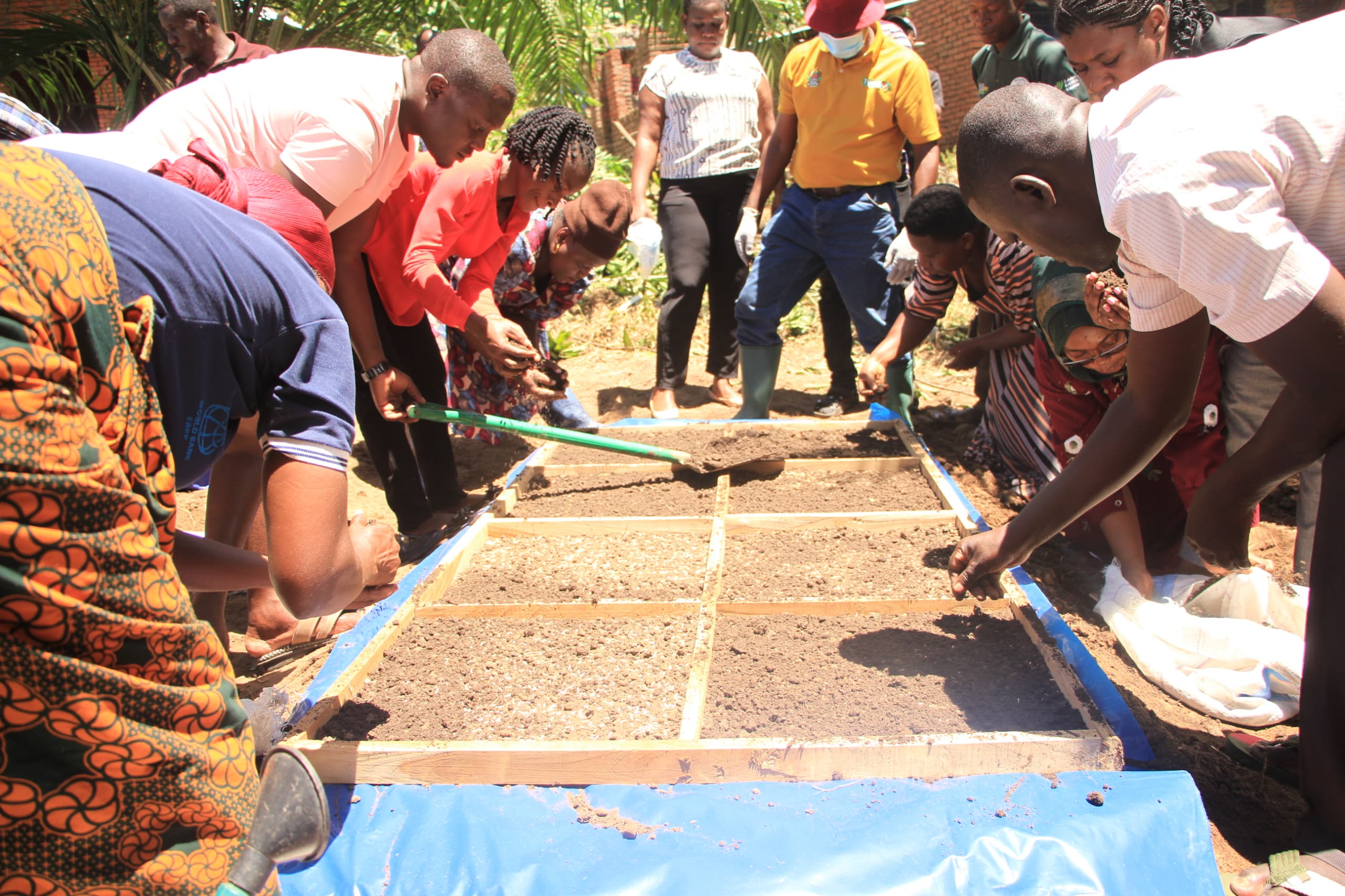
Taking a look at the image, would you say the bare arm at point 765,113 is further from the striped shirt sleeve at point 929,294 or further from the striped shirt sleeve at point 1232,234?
the striped shirt sleeve at point 1232,234

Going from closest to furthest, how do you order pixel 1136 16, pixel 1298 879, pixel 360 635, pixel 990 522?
pixel 1298 879 < pixel 360 635 < pixel 1136 16 < pixel 990 522

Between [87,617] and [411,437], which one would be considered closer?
[87,617]

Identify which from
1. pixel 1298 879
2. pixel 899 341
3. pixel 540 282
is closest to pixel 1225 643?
pixel 1298 879

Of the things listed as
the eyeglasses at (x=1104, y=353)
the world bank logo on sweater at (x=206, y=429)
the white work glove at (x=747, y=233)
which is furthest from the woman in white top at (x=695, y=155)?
the world bank logo on sweater at (x=206, y=429)

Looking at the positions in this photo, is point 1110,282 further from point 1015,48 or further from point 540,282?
point 540,282

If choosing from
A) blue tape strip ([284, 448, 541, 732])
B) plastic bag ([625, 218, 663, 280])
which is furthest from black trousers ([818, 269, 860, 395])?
blue tape strip ([284, 448, 541, 732])

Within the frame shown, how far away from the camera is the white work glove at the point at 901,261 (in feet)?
12.2

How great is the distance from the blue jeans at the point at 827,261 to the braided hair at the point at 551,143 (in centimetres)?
130

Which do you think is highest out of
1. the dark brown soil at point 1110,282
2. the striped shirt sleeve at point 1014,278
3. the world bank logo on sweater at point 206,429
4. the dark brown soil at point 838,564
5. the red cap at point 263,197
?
the red cap at point 263,197

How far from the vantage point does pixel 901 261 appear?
3754 millimetres

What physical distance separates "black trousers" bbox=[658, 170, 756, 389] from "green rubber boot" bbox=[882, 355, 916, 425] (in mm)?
925

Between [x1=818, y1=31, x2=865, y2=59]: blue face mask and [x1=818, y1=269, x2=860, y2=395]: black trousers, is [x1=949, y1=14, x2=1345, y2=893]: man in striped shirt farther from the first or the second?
[x1=818, y1=269, x2=860, y2=395]: black trousers

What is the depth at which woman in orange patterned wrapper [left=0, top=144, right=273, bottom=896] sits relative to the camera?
80 cm

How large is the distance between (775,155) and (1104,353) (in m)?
2.35
